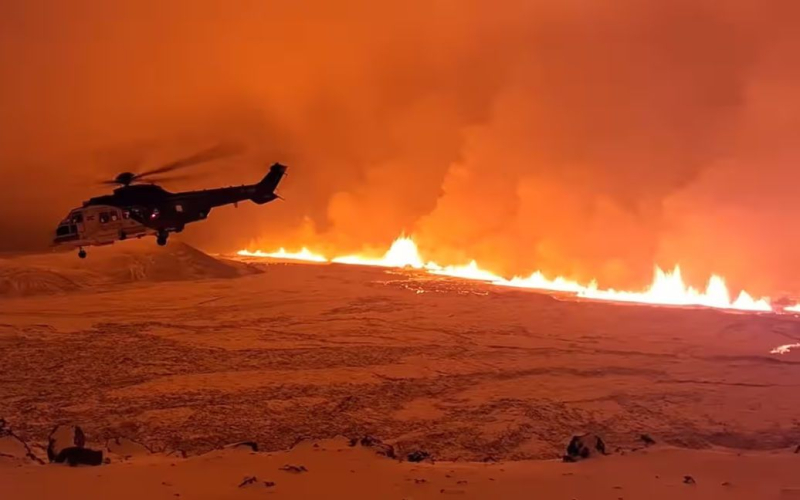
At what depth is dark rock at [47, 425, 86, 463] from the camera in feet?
16.2

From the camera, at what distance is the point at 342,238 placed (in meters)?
33.6

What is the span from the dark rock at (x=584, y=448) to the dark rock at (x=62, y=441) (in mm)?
4224

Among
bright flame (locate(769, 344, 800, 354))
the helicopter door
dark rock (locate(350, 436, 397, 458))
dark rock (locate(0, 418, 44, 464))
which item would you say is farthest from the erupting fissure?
dark rock (locate(0, 418, 44, 464))

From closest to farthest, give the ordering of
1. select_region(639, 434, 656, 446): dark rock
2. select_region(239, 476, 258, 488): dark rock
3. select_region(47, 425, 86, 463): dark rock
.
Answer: select_region(239, 476, 258, 488): dark rock
select_region(47, 425, 86, 463): dark rock
select_region(639, 434, 656, 446): dark rock

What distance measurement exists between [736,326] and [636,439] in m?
7.90

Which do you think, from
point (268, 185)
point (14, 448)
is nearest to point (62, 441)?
point (14, 448)

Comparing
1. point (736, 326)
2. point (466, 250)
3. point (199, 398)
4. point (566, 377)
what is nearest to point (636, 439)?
point (566, 377)

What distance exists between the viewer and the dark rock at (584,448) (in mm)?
5469

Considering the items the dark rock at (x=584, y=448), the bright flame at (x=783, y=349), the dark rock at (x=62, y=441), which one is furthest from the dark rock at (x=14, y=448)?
the bright flame at (x=783, y=349)

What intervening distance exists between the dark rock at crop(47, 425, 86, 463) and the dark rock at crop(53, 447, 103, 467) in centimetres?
5

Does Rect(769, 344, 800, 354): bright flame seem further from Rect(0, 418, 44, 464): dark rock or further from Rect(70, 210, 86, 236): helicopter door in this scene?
Rect(70, 210, 86, 236): helicopter door

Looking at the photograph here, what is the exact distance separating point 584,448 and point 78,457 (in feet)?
14.1

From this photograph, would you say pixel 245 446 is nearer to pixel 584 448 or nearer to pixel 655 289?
pixel 584 448

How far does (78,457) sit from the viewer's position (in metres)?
4.84
